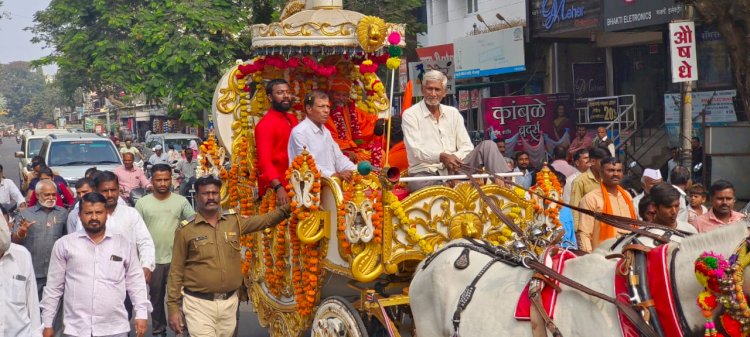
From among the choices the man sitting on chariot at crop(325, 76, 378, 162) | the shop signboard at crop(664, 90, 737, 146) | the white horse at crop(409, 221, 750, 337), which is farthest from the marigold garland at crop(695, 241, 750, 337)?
the shop signboard at crop(664, 90, 737, 146)

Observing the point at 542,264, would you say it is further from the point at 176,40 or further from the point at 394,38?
the point at 176,40

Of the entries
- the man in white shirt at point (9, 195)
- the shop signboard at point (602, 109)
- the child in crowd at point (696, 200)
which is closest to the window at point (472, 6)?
the shop signboard at point (602, 109)

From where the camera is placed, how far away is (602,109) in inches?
786

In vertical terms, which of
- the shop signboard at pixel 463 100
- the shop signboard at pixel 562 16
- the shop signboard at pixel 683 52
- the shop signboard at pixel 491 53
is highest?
the shop signboard at pixel 562 16

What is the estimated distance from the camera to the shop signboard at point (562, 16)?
1964cm

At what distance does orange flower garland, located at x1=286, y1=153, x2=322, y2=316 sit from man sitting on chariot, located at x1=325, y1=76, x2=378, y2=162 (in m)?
1.43

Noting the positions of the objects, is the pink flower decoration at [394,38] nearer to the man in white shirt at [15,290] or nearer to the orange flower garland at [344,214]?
the orange flower garland at [344,214]

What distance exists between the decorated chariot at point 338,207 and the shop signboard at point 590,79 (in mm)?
13902

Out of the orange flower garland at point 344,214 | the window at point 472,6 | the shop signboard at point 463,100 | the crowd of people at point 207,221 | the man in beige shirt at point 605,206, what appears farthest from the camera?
the window at point 472,6

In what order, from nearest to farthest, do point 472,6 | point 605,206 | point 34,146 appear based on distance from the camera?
point 605,206
point 34,146
point 472,6

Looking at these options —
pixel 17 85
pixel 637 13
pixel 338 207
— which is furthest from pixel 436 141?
pixel 17 85

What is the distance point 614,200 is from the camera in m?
7.48

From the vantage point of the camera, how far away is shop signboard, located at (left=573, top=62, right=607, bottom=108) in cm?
2244

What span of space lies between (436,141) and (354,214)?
3.35ft
